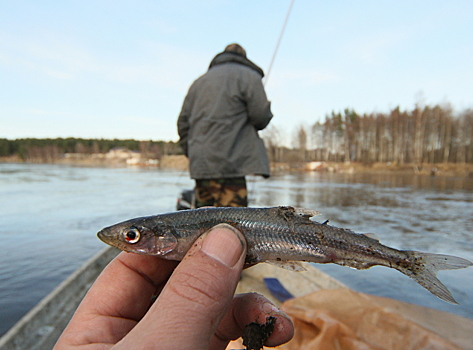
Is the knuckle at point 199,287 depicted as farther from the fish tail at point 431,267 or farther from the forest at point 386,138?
the forest at point 386,138

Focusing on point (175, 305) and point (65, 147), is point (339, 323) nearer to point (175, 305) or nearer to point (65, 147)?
point (175, 305)

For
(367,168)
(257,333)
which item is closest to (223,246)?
(257,333)

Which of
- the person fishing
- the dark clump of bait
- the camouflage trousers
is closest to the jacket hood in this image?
the person fishing

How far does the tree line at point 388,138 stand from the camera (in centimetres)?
5731

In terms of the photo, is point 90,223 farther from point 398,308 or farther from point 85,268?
point 398,308

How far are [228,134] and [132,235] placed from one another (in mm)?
3209

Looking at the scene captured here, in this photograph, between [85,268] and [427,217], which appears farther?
[427,217]

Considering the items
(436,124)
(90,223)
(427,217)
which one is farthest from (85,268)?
(436,124)

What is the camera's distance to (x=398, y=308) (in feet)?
9.89

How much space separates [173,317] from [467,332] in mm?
2683

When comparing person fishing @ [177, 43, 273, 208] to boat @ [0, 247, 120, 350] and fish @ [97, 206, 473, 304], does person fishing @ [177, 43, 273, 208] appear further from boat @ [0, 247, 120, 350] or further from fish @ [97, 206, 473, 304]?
fish @ [97, 206, 473, 304]

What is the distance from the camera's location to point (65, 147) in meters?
139

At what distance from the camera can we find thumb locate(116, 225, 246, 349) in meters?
1.23

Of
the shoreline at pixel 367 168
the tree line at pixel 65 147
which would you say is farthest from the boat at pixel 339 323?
the tree line at pixel 65 147
